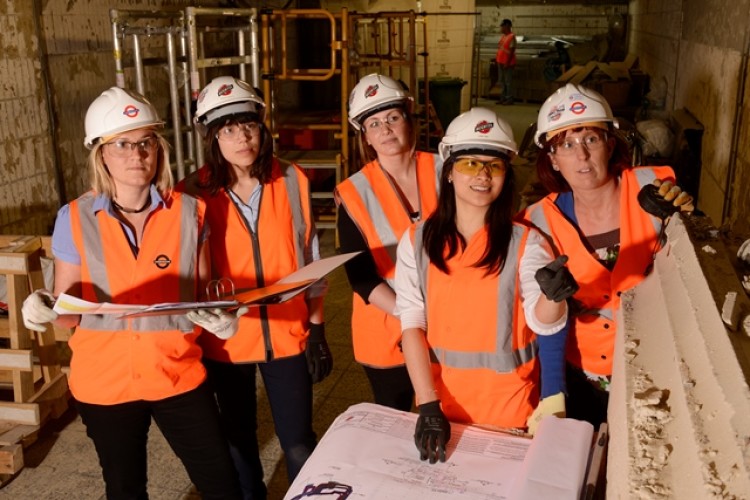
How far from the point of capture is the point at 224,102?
2.85 m

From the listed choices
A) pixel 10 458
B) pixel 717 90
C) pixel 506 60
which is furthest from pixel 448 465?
pixel 506 60

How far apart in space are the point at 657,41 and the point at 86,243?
12109 mm

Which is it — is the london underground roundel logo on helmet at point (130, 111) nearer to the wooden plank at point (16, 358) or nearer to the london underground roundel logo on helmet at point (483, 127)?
the london underground roundel logo on helmet at point (483, 127)

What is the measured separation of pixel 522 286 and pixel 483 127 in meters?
0.54

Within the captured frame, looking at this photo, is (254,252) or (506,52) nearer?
(254,252)

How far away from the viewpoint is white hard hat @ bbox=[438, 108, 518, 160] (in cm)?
226

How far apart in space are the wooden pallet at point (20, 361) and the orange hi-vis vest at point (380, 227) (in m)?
2.05

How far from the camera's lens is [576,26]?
961 inches

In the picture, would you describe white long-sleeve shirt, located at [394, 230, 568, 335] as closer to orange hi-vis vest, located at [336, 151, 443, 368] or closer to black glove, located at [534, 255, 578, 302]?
black glove, located at [534, 255, 578, 302]

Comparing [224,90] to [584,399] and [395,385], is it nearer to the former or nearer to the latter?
[395,385]

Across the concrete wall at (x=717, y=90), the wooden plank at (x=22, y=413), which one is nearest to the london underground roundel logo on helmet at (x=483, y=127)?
the concrete wall at (x=717, y=90)

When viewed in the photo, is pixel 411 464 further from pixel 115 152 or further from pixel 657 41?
pixel 657 41

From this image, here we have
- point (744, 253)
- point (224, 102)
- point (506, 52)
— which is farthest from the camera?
point (506, 52)

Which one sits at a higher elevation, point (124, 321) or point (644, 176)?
point (644, 176)
